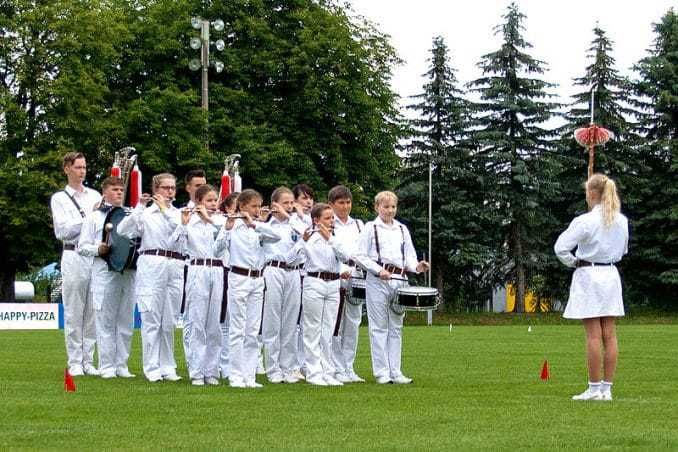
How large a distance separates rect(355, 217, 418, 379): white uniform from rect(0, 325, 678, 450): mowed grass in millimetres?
393

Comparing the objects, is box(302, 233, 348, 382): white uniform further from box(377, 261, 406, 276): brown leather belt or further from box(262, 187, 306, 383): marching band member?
box(377, 261, 406, 276): brown leather belt

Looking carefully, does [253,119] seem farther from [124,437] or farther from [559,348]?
[124,437]

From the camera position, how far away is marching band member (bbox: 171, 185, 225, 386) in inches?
566

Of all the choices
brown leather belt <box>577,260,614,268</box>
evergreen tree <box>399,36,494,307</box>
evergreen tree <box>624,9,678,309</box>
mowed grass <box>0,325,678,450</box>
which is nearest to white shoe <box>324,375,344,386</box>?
mowed grass <box>0,325,678,450</box>

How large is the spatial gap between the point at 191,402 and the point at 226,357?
3244 millimetres

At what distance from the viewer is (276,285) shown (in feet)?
48.0

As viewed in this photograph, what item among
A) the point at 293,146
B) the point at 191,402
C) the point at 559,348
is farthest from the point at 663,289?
the point at 191,402

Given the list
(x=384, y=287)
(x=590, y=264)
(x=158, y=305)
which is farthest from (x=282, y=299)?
(x=590, y=264)

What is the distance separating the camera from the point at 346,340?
15320 millimetres

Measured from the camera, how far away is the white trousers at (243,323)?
45.6 ft

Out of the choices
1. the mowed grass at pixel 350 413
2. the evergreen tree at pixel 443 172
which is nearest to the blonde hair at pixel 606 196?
the mowed grass at pixel 350 413

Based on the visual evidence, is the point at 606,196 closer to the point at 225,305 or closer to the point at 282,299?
the point at 282,299

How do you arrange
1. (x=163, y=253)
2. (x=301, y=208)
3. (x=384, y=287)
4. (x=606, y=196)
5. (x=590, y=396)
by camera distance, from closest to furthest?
(x=606, y=196)
(x=590, y=396)
(x=384, y=287)
(x=163, y=253)
(x=301, y=208)

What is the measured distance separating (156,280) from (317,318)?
1.85m
